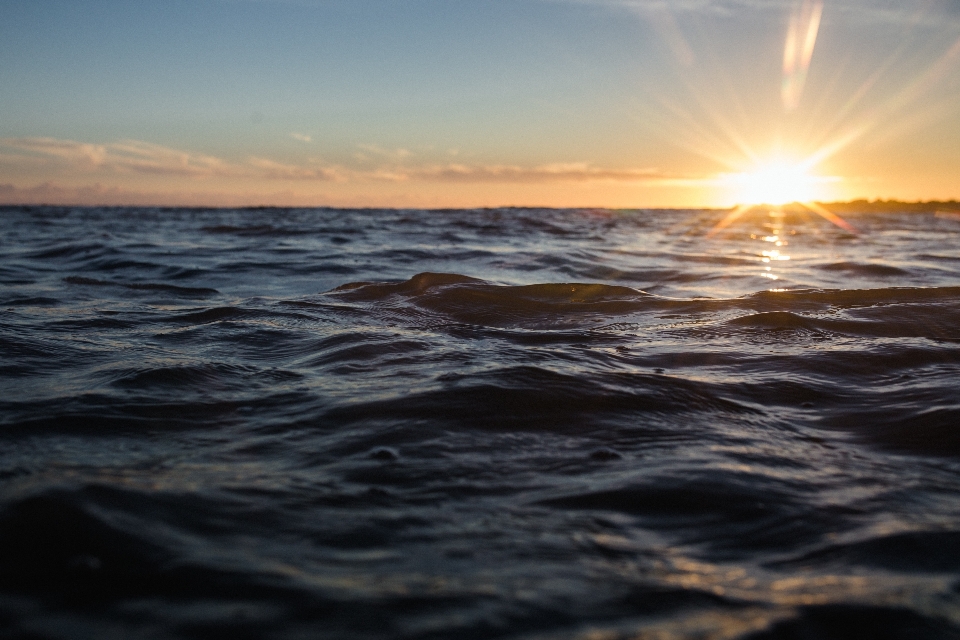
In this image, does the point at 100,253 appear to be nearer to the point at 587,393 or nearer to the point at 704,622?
the point at 587,393

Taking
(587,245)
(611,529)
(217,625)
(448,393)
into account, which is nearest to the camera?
(217,625)

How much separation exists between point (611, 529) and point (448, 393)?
5.01ft

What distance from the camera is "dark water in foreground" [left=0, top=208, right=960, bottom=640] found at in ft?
5.55

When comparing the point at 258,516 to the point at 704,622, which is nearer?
the point at 704,622

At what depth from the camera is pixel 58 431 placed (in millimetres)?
2914

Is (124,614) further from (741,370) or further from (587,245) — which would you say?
(587,245)

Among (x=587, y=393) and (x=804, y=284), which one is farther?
(x=804, y=284)

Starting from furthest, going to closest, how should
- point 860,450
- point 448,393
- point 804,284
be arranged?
point 804,284 → point 448,393 → point 860,450

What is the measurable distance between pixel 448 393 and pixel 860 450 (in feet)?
6.20

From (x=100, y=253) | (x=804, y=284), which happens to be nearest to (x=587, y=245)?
(x=804, y=284)

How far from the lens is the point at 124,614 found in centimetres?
162

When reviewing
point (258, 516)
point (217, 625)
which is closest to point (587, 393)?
point (258, 516)

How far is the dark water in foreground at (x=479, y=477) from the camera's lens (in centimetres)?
169

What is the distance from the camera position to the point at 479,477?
251 cm
